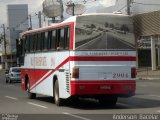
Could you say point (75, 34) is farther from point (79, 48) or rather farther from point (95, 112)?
point (95, 112)

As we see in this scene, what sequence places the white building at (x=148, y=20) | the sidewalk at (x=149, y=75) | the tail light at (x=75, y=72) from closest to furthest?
the tail light at (x=75, y=72), the sidewalk at (x=149, y=75), the white building at (x=148, y=20)

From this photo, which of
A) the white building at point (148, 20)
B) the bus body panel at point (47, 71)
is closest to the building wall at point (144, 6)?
the white building at point (148, 20)

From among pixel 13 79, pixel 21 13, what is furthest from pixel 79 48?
pixel 21 13

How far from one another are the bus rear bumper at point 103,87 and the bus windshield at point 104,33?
4.09ft

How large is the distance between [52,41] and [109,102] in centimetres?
334

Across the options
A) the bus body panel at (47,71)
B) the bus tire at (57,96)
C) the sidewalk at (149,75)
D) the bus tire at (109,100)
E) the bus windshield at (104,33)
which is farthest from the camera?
the sidewalk at (149,75)

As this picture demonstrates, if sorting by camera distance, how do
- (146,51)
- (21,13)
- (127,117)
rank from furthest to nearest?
(21,13) → (146,51) → (127,117)

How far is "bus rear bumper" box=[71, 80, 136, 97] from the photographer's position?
1890cm

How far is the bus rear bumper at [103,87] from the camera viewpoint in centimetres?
1890

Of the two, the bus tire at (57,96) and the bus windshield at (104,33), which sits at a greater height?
the bus windshield at (104,33)

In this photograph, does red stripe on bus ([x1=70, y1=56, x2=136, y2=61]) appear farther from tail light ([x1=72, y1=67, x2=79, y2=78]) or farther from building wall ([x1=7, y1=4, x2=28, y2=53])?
building wall ([x1=7, y1=4, x2=28, y2=53])

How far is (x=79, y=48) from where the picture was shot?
62.3ft

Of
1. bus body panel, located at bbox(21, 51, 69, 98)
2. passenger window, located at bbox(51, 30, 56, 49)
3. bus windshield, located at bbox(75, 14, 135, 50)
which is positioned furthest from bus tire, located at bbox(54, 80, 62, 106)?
bus windshield, located at bbox(75, 14, 135, 50)

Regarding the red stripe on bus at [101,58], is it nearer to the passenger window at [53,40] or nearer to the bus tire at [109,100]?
the bus tire at [109,100]
